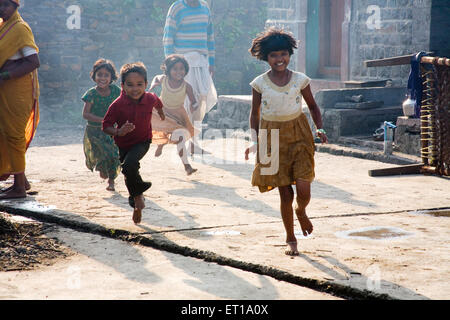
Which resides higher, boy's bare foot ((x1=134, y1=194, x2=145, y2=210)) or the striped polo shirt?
the striped polo shirt

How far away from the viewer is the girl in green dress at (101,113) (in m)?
6.88

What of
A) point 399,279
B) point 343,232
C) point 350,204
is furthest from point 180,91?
point 399,279

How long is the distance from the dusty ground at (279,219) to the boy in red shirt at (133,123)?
0.28 m

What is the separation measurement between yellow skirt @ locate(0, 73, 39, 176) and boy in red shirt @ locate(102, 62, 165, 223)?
120cm

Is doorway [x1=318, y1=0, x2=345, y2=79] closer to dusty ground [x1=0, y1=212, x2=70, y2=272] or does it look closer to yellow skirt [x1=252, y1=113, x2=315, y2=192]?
yellow skirt [x1=252, y1=113, x2=315, y2=192]

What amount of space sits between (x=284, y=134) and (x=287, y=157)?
0.14 m

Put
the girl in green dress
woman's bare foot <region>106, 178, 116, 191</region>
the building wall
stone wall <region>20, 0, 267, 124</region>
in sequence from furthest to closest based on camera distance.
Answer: stone wall <region>20, 0, 267, 124</region>
the building wall
the girl in green dress
woman's bare foot <region>106, 178, 116, 191</region>

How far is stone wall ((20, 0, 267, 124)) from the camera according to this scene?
14.0m

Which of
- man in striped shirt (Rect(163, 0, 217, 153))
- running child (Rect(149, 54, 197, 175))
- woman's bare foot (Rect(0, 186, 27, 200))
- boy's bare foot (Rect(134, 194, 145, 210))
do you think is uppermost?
man in striped shirt (Rect(163, 0, 217, 153))

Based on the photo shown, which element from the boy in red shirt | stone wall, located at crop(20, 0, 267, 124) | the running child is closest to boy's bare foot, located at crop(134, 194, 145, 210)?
the boy in red shirt

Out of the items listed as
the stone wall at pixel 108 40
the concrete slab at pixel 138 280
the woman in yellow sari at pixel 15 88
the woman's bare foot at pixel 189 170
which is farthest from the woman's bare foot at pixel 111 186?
the stone wall at pixel 108 40

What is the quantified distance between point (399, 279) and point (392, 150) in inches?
196

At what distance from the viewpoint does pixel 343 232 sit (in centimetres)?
502

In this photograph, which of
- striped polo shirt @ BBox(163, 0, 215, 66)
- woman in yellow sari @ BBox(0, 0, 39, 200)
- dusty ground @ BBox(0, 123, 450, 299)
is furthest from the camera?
striped polo shirt @ BBox(163, 0, 215, 66)
